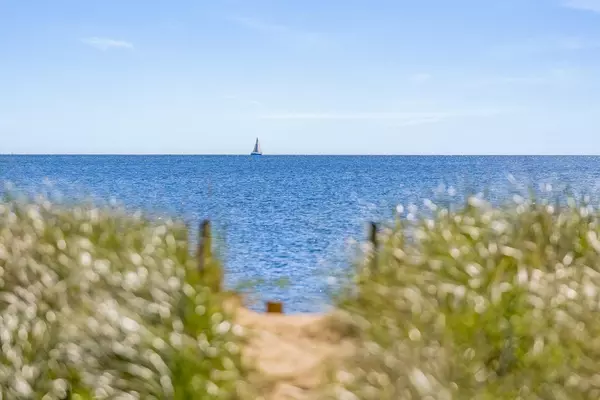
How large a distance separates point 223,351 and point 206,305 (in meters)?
0.57

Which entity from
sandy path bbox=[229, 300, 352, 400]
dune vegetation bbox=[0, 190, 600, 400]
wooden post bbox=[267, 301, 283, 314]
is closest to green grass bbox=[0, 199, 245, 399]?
dune vegetation bbox=[0, 190, 600, 400]

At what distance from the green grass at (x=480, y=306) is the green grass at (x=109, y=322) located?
1414 millimetres

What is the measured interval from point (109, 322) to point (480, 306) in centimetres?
363

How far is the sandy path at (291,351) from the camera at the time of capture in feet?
24.1

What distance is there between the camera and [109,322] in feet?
23.2

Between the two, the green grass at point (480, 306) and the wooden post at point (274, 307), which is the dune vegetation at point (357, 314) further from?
the wooden post at point (274, 307)

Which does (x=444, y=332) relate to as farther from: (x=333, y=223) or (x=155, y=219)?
(x=333, y=223)

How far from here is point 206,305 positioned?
7.58 metres

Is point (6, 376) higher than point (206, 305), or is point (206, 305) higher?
point (206, 305)

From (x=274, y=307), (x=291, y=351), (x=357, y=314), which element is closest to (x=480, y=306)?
→ (x=357, y=314)

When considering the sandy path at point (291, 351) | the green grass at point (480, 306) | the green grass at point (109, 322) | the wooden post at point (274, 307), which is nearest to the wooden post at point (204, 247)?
the green grass at point (109, 322)

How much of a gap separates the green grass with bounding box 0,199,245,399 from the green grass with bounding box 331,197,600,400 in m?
1.41

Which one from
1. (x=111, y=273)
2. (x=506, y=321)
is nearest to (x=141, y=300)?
(x=111, y=273)

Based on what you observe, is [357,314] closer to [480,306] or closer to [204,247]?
[480,306]
